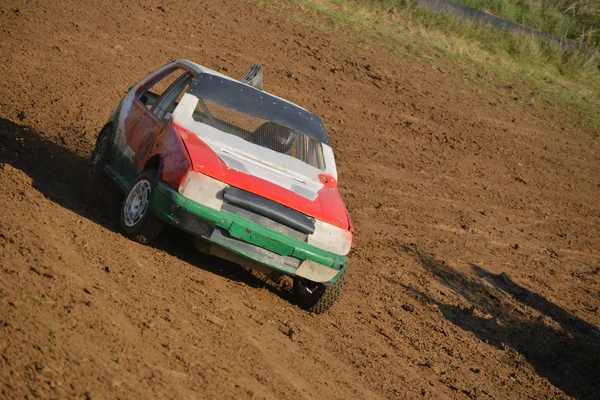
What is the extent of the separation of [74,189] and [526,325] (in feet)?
16.5

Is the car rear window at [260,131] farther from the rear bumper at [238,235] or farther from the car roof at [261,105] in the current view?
the rear bumper at [238,235]

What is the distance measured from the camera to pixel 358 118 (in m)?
15.8

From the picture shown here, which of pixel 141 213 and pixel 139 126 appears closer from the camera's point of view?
pixel 141 213

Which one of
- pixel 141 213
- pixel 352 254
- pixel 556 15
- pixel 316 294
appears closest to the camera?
pixel 141 213

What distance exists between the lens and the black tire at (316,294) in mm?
7766

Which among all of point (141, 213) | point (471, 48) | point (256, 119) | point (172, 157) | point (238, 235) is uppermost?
point (256, 119)

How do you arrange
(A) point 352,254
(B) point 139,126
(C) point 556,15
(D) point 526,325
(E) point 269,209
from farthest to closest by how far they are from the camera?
1. (C) point 556,15
2. (A) point 352,254
3. (D) point 526,325
4. (B) point 139,126
5. (E) point 269,209

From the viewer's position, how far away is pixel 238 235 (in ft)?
23.5

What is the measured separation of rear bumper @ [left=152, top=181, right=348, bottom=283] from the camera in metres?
7.12

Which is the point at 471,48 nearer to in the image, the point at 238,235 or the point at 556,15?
the point at 556,15

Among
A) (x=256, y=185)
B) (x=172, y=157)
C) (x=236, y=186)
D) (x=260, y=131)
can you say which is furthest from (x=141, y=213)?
(x=260, y=131)

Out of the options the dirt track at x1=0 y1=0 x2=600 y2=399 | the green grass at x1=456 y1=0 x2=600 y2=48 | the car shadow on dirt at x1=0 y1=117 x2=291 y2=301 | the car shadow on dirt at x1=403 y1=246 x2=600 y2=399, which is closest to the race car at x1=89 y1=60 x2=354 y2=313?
the car shadow on dirt at x1=0 y1=117 x2=291 y2=301

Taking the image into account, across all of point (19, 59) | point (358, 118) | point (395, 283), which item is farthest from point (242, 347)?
point (358, 118)

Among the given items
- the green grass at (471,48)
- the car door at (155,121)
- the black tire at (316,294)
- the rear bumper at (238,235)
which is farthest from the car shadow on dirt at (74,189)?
the green grass at (471,48)
